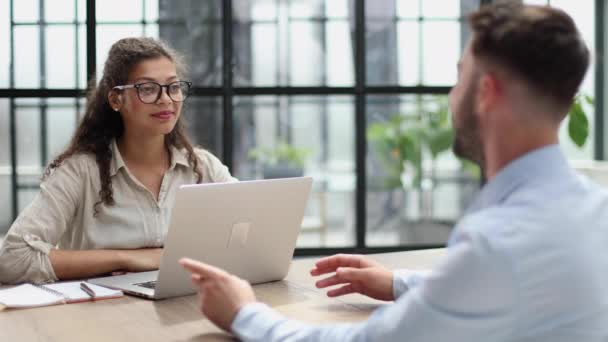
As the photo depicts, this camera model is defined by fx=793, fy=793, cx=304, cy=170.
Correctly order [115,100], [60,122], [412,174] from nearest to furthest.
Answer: [115,100], [60,122], [412,174]

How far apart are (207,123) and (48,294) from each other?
2537 mm

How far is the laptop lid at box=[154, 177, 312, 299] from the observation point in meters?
1.76

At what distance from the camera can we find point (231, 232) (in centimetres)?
186

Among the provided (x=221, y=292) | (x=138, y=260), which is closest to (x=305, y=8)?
(x=138, y=260)

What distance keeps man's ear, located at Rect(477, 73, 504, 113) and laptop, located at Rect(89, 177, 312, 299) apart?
75 cm

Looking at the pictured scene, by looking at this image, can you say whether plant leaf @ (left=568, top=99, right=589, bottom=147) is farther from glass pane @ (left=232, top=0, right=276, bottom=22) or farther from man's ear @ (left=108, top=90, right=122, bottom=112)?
man's ear @ (left=108, top=90, right=122, bottom=112)

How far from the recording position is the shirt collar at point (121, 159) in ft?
8.49

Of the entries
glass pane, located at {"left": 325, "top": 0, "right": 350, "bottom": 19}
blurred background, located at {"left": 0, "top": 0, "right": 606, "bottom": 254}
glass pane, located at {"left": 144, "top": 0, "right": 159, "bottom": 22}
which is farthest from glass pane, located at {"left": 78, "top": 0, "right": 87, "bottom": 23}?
glass pane, located at {"left": 325, "top": 0, "right": 350, "bottom": 19}

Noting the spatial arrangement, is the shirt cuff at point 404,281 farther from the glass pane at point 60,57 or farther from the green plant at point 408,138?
the glass pane at point 60,57

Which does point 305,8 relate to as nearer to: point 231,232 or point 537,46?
point 231,232

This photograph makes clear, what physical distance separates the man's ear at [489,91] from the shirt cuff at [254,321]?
49 cm

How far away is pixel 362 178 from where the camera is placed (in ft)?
15.0

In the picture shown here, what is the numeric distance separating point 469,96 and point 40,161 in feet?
11.5

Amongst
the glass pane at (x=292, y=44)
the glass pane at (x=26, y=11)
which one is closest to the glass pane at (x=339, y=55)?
the glass pane at (x=292, y=44)
